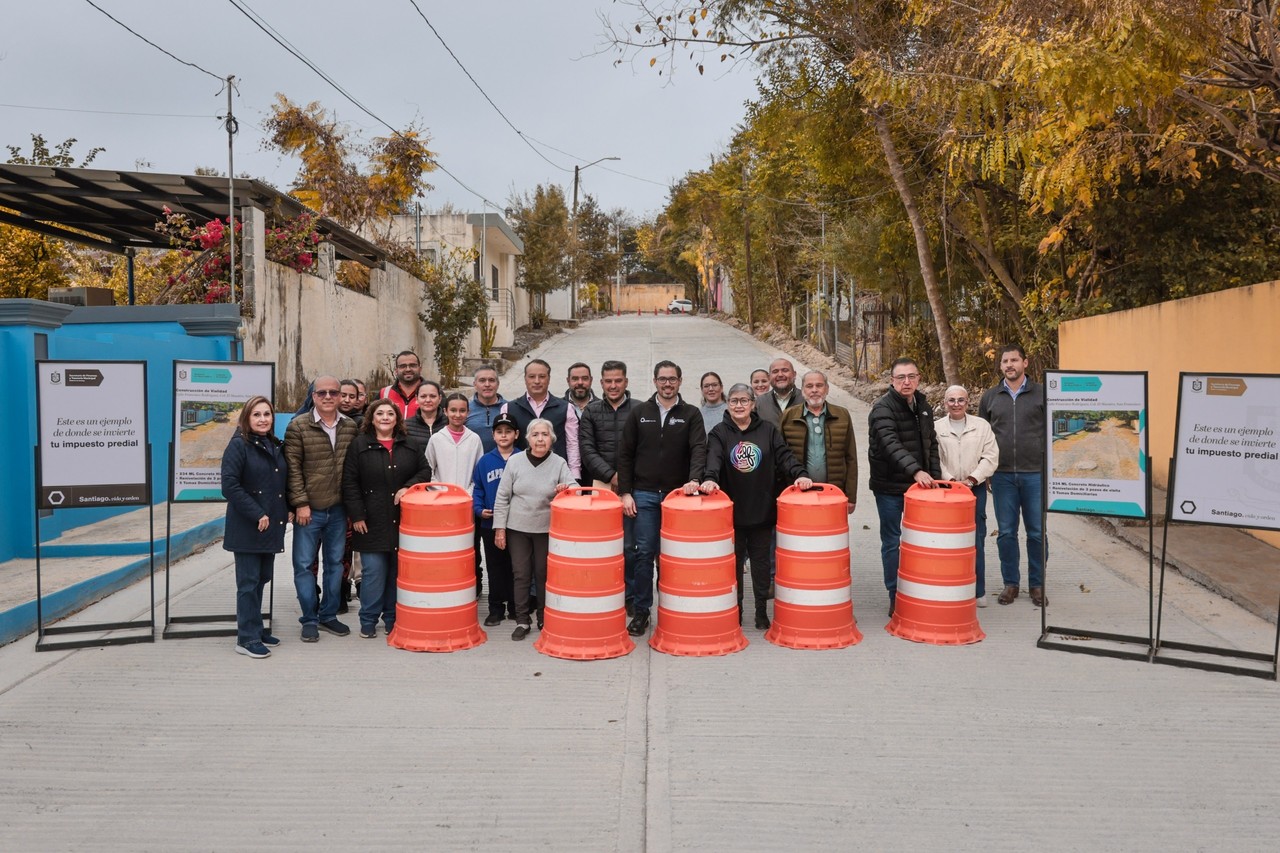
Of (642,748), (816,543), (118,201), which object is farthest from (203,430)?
(118,201)

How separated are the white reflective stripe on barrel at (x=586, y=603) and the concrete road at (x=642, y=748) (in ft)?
1.11

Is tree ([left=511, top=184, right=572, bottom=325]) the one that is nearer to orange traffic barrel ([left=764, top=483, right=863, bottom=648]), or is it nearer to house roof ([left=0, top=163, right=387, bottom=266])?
house roof ([left=0, top=163, right=387, bottom=266])

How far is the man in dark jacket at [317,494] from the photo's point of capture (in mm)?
6785

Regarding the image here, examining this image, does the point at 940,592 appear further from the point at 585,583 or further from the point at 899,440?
the point at 585,583

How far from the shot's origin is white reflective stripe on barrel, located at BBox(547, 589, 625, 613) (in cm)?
632

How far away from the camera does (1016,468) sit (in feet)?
24.6

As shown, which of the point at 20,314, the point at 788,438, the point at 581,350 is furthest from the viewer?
the point at 581,350

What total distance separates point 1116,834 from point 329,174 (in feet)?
74.4

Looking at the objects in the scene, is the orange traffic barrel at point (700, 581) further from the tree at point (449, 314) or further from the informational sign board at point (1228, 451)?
the tree at point (449, 314)

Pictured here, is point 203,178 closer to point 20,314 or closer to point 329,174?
point 20,314

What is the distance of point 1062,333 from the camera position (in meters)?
13.6

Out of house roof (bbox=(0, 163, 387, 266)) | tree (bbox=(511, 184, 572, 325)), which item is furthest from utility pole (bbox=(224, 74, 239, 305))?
tree (bbox=(511, 184, 572, 325))

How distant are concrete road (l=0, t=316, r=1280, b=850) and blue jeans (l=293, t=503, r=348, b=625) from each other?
331 mm

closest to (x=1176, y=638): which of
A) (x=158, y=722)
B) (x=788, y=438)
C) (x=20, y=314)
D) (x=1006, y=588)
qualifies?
(x=1006, y=588)
